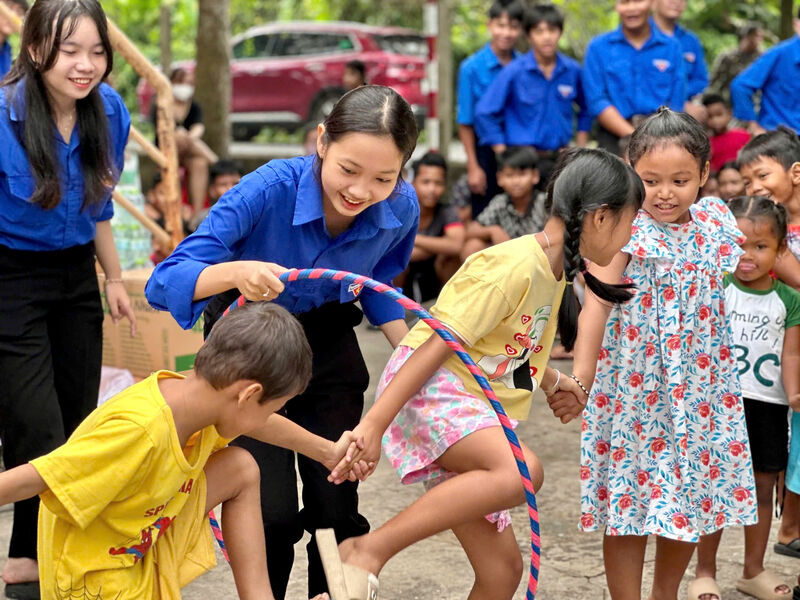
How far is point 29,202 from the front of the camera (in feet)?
11.0

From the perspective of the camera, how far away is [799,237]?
3.79 metres

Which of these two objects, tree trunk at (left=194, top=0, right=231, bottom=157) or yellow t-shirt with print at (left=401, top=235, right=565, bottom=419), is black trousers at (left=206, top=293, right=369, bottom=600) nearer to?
yellow t-shirt with print at (left=401, top=235, right=565, bottom=419)

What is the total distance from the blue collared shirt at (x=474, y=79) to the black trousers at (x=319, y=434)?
4.73m

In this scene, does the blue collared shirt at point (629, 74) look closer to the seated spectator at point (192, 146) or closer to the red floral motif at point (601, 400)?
the red floral motif at point (601, 400)

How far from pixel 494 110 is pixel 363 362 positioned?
4516 millimetres

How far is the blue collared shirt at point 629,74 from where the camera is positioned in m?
6.89

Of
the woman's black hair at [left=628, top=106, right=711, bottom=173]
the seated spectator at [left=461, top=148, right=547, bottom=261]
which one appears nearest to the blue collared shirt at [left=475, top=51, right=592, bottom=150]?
the seated spectator at [left=461, top=148, right=547, bottom=261]

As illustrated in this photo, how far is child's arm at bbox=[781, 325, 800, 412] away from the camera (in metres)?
3.57

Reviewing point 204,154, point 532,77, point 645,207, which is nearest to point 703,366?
point 645,207

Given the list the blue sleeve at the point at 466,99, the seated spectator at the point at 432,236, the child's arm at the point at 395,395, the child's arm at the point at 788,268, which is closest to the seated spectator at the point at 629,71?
the blue sleeve at the point at 466,99

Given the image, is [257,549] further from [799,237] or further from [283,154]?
[283,154]

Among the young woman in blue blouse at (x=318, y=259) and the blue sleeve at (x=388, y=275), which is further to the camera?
the blue sleeve at (x=388, y=275)

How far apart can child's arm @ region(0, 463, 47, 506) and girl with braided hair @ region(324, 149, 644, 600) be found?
0.71m

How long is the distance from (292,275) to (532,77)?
5.09 meters
